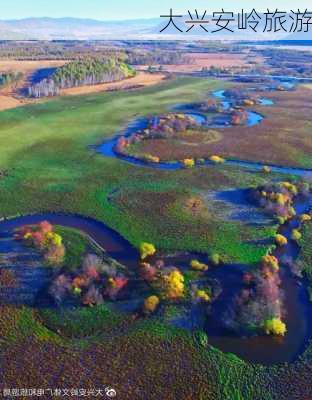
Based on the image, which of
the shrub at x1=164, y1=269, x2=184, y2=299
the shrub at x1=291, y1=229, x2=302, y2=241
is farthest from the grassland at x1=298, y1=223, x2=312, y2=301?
the shrub at x1=164, y1=269, x2=184, y2=299

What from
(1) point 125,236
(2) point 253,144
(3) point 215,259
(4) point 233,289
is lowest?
(4) point 233,289

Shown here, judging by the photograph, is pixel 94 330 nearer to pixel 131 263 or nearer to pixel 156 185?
pixel 131 263

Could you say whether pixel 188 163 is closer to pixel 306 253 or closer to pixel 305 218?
pixel 305 218

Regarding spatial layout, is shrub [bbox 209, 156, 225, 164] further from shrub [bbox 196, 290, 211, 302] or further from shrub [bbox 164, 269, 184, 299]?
shrub [bbox 196, 290, 211, 302]

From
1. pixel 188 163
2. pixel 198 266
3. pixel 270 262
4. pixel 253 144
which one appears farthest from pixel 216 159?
pixel 198 266

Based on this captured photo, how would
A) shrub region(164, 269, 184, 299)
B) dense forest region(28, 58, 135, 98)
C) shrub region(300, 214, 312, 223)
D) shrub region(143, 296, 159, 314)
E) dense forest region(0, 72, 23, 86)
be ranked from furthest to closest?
dense forest region(0, 72, 23, 86)
dense forest region(28, 58, 135, 98)
shrub region(300, 214, 312, 223)
shrub region(164, 269, 184, 299)
shrub region(143, 296, 159, 314)

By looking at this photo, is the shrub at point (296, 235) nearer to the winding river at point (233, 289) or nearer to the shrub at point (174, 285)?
the winding river at point (233, 289)
